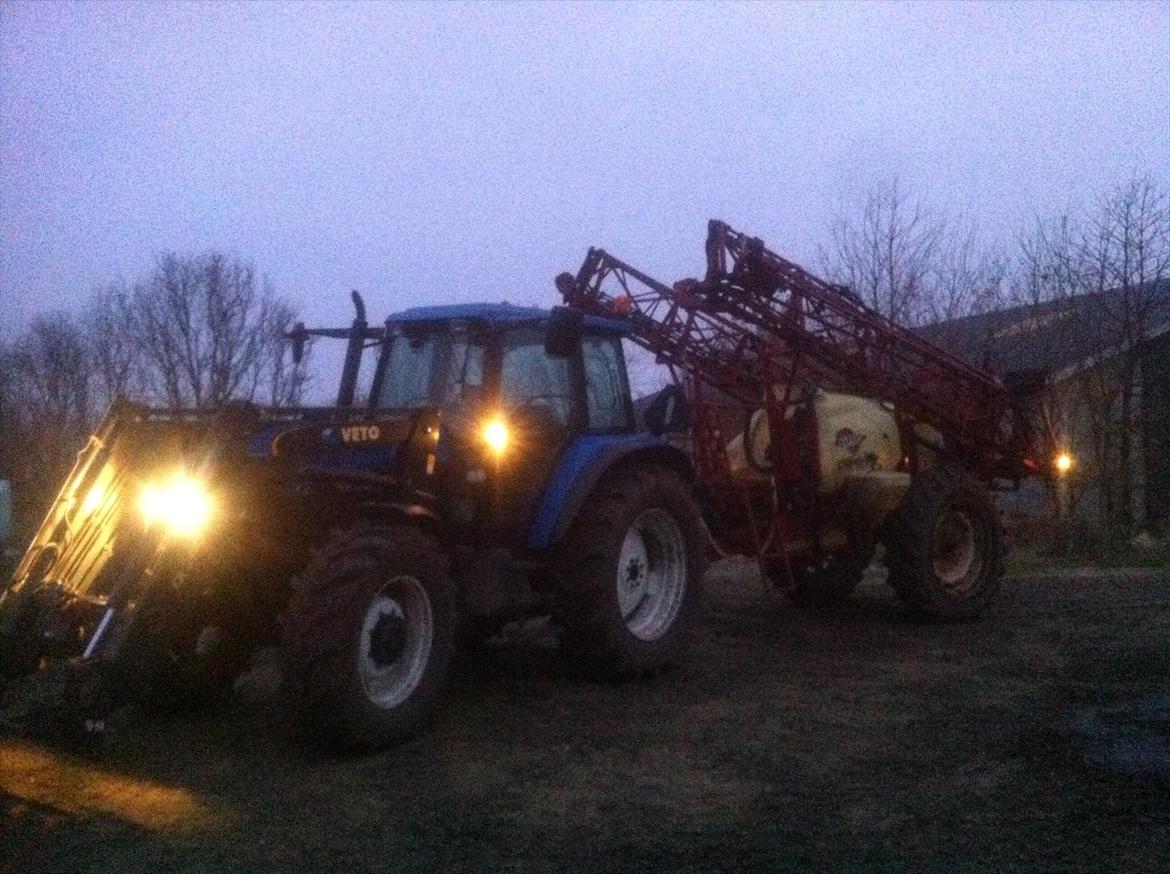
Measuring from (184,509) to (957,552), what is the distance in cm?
737

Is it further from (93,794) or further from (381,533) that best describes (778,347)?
(93,794)

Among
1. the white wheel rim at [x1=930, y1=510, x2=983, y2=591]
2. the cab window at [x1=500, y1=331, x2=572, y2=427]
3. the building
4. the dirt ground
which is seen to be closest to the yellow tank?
the white wheel rim at [x1=930, y1=510, x2=983, y2=591]

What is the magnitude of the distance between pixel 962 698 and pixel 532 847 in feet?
11.5

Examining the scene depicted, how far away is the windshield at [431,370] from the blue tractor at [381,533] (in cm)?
1

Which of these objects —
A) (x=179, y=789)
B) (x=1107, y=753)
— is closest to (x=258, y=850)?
(x=179, y=789)

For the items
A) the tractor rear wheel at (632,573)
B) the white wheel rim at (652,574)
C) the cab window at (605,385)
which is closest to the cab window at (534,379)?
the cab window at (605,385)

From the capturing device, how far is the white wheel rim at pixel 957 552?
36.2ft

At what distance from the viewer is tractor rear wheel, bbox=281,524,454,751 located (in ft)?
19.4

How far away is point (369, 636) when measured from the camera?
6.32 m

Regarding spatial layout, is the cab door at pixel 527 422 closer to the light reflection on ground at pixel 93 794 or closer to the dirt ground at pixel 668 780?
the dirt ground at pixel 668 780

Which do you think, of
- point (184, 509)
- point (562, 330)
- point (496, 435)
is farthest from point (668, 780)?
point (562, 330)

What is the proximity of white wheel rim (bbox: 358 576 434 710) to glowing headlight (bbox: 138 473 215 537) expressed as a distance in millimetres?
906

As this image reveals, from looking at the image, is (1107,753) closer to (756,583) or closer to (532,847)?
(532,847)

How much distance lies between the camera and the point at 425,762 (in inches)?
244
